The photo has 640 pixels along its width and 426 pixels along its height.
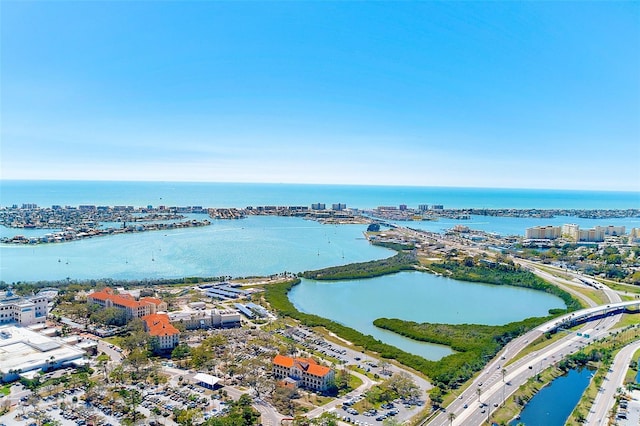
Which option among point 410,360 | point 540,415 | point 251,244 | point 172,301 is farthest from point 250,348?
point 251,244

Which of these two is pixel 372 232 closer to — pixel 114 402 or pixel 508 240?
pixel 508 240

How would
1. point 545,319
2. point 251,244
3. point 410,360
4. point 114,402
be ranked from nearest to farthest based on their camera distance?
1. point 114,402
2. point 410,360
3. point 545,319
4. point 251,244

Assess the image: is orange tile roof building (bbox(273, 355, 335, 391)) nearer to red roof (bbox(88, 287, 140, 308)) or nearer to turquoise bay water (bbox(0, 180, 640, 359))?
turquoise bay water (bbox(0, 180, 640, 359))

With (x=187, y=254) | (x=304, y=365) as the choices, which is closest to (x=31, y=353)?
(x=304, y=365)

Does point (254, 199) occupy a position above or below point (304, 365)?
above

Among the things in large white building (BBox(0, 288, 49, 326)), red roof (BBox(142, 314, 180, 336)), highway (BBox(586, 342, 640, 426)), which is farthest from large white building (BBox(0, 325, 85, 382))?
highway (BBox(586, 342, 640, 426))

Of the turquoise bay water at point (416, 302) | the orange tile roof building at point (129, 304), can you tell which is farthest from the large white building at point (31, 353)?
the turquoise bay water at point (416, 302)

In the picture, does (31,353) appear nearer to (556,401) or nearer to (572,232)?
(556,401)
